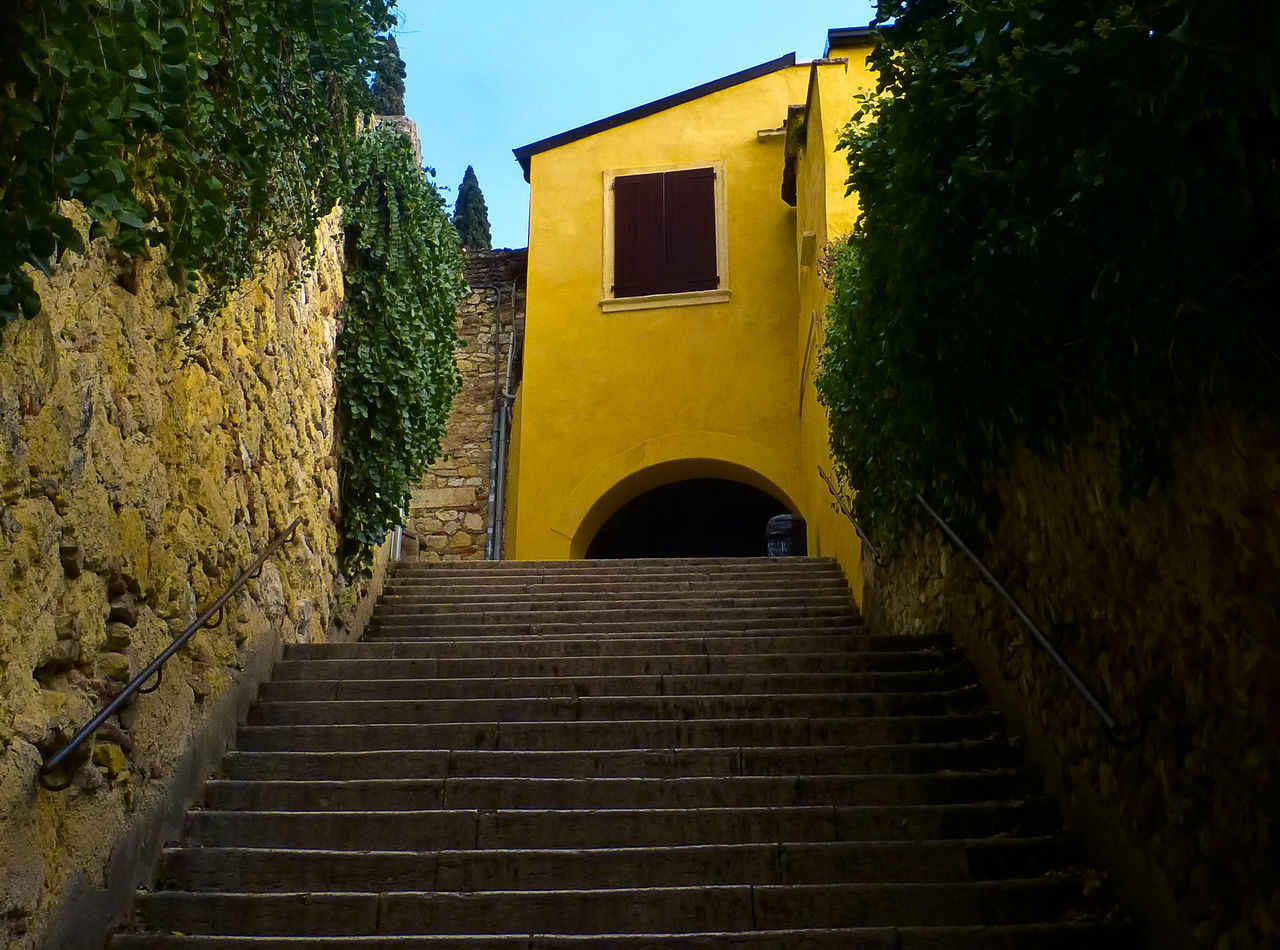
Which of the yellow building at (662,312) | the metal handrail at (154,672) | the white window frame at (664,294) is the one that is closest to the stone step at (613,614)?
the metal handrail at (154,672)

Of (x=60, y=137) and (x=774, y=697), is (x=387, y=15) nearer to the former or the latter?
(x=60, y=137)

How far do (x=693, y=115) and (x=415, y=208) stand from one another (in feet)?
21.4

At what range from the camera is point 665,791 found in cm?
374

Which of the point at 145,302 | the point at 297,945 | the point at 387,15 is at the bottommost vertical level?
the point at 297,945

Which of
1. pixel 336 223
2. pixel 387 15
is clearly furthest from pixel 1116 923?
pixel 336 223

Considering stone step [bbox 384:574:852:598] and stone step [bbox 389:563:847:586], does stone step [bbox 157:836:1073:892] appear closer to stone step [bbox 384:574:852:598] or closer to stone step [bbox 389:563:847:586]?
stone step [bbox 384:574:852:598]

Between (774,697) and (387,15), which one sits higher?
(387,15)

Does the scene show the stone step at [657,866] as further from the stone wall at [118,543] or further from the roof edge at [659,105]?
the roof edge at [659,105]

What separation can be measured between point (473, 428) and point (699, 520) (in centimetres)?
306

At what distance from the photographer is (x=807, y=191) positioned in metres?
9.29

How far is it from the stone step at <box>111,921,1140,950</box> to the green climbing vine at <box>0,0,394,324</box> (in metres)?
1.71

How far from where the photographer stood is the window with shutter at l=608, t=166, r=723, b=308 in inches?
466

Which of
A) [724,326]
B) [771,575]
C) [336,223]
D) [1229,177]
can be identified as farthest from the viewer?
[724,326]

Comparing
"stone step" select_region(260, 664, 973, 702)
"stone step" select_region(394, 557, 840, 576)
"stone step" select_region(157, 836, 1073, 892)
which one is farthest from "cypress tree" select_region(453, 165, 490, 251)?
"stone step" select_region(157, 836, 1073, 892)
